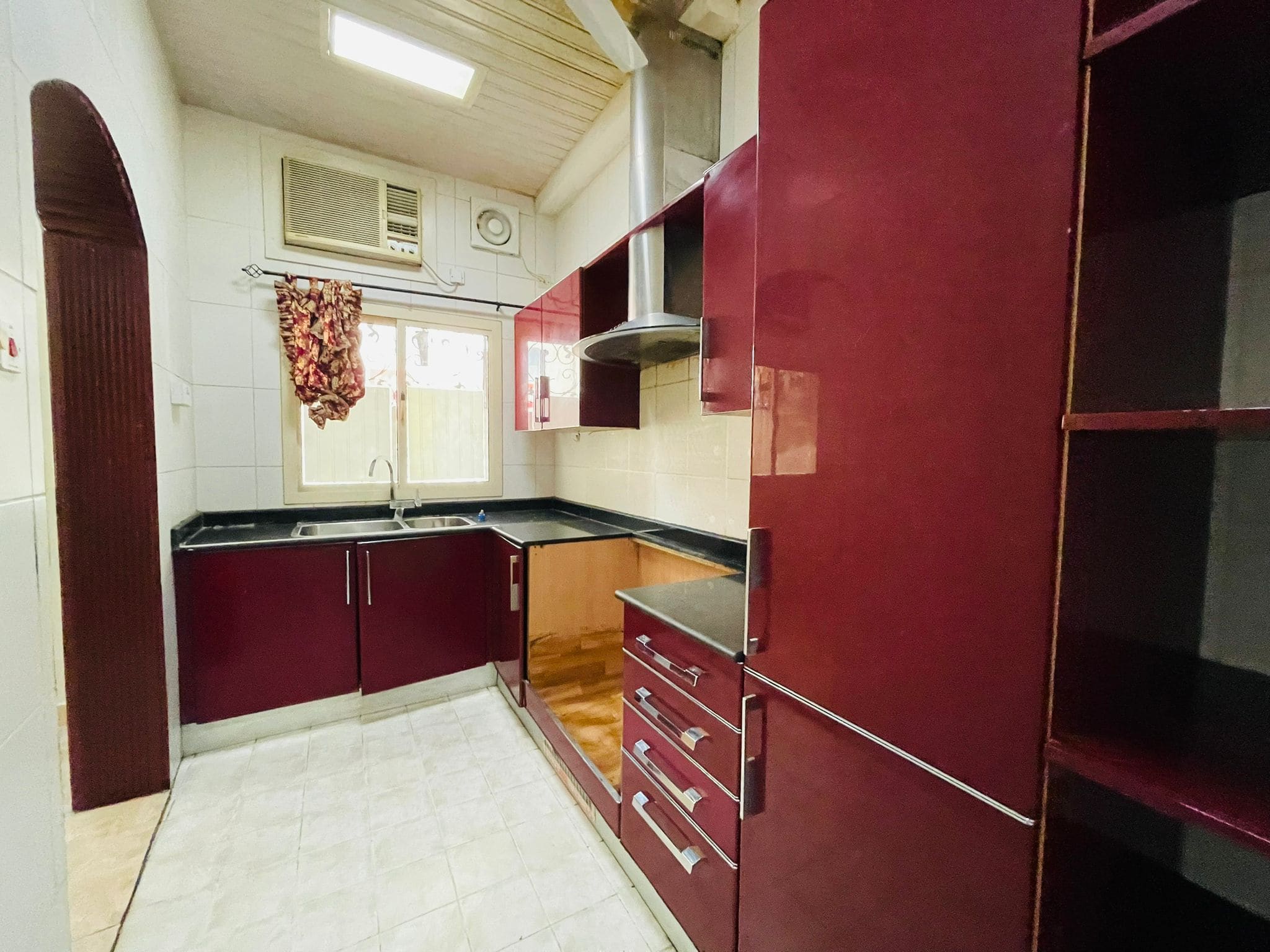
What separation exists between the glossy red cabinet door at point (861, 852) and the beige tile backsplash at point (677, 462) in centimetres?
82

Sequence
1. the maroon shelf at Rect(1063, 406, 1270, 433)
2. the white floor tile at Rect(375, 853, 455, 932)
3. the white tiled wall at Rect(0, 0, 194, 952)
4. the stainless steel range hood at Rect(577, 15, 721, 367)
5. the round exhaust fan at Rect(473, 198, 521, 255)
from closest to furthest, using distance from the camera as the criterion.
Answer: the maroon shelf at Rect(1063, 406, 1270, 433) < the white tiled wall at Rect(0, 0, 194, 952) < the white floor tile at Rect(375, 853, 455, 932) < the stainless steel range hood at Rect(577, 15, 721, 367) < the round exhaust fan at Rect(473, 198, 521, 255)

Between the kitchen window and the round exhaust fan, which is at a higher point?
the round exhaust fan

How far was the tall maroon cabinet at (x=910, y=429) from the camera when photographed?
1.86 ft

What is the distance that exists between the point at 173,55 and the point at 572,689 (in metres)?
3.24

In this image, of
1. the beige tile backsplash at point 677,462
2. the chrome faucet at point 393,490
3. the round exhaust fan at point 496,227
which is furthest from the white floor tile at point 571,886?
the round exhaust fan at point 496,227

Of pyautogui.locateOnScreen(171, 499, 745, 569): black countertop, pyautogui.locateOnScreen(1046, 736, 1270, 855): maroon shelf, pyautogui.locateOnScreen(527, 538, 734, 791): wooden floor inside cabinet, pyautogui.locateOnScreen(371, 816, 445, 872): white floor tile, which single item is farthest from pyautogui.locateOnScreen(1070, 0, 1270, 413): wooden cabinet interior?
pyautogui.locateOnScreen(371, 816, 445, 872): white floor tile

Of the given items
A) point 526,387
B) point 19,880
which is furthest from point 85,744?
point 526,387

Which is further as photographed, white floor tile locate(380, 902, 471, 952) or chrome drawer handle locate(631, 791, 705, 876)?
white floor tile locate(380, 902, 471, 952)

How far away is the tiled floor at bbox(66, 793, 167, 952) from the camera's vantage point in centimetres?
128

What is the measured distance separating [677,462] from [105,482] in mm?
2067

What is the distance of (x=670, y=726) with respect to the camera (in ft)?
3.93

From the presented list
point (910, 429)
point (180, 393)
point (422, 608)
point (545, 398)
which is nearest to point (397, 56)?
point (545, 398)

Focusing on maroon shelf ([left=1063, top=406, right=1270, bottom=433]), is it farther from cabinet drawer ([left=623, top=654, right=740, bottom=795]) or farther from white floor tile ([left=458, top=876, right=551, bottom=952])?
white floor tile ([left=458, top=876, right=551, bottom=952])

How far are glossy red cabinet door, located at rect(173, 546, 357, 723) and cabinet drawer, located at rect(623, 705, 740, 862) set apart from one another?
Result: 1606 millimetres
